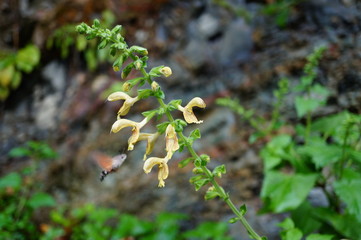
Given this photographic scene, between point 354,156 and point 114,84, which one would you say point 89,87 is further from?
point 354,156

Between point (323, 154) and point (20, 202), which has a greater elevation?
point (20, 202)

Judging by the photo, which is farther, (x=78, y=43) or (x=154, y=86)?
(x=78, y=43)

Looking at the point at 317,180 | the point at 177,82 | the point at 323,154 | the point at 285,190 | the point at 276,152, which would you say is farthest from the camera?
the point at 177,82

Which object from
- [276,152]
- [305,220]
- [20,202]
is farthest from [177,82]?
[305,220]

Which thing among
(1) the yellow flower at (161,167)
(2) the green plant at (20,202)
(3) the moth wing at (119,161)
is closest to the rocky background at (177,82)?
(2) the green plant at (20,202)

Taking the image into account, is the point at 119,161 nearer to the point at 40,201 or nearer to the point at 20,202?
the point at 40,201

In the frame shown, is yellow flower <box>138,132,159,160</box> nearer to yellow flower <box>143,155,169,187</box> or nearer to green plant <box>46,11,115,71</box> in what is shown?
yellow flower <box>143,155,169,187</box>
